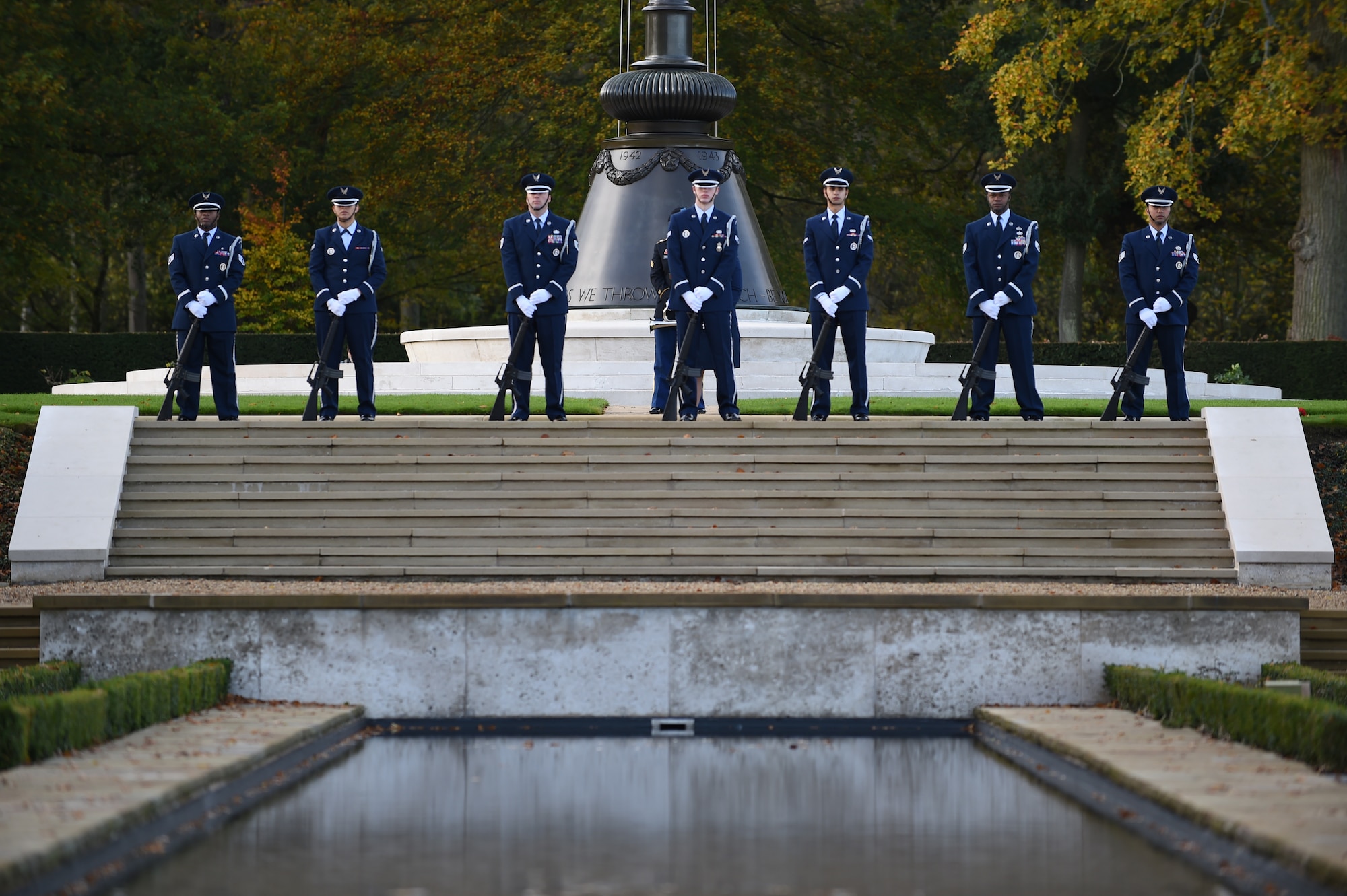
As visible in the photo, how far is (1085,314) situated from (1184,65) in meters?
15.9

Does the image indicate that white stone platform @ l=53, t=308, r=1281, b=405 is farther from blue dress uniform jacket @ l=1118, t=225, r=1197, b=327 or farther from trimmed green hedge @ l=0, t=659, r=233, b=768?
trimmed green hedge @ l=0, t=659, r=233, b=768

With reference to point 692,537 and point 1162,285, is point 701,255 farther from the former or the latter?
point 1162,285

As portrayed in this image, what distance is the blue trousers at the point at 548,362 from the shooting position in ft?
49.1

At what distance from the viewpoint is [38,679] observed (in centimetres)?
986

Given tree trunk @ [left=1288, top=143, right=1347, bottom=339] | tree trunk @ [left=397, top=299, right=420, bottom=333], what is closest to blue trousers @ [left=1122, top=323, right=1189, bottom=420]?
tree trunk @ [left=1288, top=143, right=1347, bottom=339]

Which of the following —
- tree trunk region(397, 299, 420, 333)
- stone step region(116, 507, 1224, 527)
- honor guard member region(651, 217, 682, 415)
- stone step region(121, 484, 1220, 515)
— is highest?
tree trunk region(397, 299, 420, 333)

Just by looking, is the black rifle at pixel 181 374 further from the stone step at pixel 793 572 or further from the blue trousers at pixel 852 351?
the blue trousers at pixel 852 351

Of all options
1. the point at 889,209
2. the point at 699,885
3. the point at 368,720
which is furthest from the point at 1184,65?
the point at 699,885

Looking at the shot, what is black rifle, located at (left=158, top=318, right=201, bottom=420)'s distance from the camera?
1478 cm

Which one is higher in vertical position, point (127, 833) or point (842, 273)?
point (842, 273)

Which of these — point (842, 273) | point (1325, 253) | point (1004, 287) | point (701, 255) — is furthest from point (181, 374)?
point (1325, 253)

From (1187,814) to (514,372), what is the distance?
8.94 m

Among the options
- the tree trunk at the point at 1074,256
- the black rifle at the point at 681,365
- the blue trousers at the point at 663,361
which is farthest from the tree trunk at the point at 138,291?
the black rifle at the point at 681,365

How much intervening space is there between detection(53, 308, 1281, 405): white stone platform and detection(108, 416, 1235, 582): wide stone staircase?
675cm
